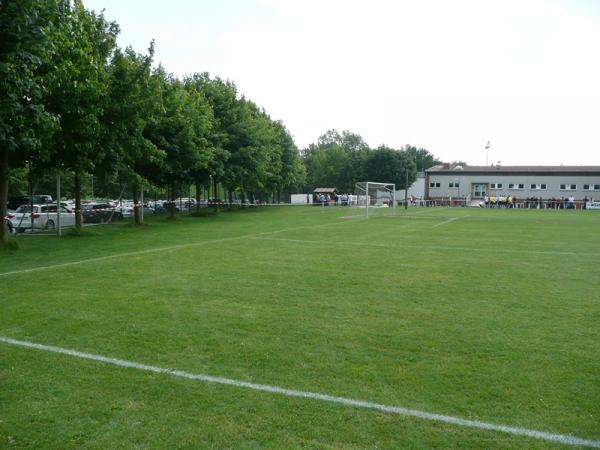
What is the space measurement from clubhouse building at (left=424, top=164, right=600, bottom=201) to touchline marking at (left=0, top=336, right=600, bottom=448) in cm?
7318

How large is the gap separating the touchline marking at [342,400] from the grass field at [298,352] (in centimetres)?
7

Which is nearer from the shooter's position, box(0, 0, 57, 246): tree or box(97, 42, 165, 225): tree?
box(0, 0, 57, 246): tree

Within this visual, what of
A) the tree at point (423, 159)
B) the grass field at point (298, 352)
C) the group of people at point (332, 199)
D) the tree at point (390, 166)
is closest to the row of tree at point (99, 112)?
the grass field at point (298, 352)

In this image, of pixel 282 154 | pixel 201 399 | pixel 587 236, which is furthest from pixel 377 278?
pixel 282 154

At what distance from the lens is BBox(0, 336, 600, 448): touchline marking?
3773 millimetres

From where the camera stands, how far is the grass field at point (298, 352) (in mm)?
3895

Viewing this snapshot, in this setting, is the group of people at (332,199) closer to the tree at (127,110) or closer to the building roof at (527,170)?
the building roof at (527,170)

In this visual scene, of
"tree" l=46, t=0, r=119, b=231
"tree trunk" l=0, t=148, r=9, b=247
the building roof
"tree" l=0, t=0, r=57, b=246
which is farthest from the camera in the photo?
the building roof

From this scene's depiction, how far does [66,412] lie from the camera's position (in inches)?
163

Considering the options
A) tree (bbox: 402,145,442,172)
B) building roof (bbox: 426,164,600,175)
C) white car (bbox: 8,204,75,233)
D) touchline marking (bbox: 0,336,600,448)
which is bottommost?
touchline marking (bbox: 0,336,600,448)

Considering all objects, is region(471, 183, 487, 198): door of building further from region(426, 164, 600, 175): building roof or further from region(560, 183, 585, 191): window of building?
region(560, 183, 585, 191): window of building

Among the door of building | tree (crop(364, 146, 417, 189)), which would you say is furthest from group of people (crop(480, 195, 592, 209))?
tree (crop(364, 146, 417, 189))

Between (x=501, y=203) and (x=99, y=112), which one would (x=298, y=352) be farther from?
(x=501, y=203)

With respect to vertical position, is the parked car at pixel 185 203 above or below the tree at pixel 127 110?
below
